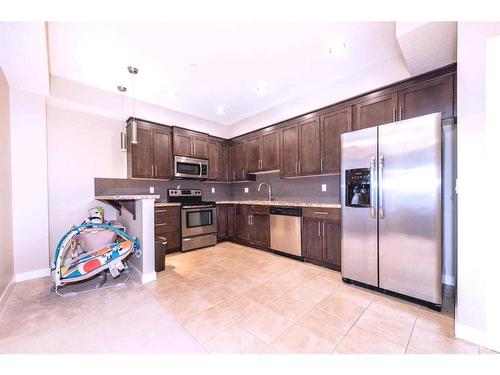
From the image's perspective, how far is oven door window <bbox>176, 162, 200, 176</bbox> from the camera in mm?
3884

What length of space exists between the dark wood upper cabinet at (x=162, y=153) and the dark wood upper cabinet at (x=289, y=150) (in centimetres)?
209

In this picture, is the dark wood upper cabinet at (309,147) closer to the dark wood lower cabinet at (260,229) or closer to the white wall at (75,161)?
the dark wood lower cabinet at (260,229)

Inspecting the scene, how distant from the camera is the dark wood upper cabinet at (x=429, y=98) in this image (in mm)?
2080

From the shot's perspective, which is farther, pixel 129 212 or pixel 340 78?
pixel 340 78

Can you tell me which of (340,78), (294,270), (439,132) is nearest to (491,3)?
(439,132)

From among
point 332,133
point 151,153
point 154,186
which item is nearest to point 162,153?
point 151,153

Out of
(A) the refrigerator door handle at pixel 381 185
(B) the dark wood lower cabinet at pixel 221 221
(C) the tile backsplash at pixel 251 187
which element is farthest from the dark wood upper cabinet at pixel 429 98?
(B) the dark wood lower cabinet at pixel 221 221

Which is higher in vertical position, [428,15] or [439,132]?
[428,15]

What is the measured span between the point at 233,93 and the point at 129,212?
2.53m

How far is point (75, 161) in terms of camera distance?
3113mm

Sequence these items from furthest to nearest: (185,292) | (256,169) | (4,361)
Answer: (256,169)
(185,292)
(4,361)

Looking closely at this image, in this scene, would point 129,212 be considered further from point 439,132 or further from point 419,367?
point 439,132

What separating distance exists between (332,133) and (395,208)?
1.40 m

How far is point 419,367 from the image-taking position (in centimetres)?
75
